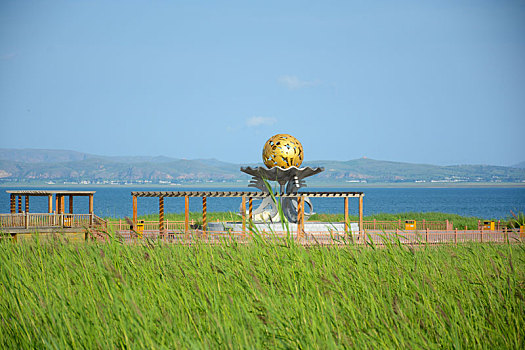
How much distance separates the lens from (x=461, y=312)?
5883mm

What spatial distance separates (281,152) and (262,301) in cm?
2023

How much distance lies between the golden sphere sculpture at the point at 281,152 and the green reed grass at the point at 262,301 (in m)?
17.1

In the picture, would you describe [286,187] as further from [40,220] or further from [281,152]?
[40,220]

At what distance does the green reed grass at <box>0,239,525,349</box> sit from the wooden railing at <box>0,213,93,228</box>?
41.8 ft

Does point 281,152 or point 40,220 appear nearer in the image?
point 40,220

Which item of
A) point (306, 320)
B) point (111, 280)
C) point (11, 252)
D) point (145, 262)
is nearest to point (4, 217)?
point (11, 252)

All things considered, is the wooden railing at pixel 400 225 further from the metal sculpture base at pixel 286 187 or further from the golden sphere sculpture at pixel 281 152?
the golden sphere sculpture at pixel 281 152

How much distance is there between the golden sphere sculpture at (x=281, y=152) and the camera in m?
25.9

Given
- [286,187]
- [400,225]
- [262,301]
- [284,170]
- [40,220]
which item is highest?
[284,170]

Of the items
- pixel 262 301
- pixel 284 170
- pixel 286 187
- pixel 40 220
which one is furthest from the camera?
pixel 286 187

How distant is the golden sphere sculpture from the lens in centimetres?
2586

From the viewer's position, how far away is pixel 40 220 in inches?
849

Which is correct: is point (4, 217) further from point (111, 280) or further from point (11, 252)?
point (111, 280)

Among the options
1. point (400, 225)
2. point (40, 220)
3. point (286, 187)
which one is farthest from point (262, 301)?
point (400, 225)
